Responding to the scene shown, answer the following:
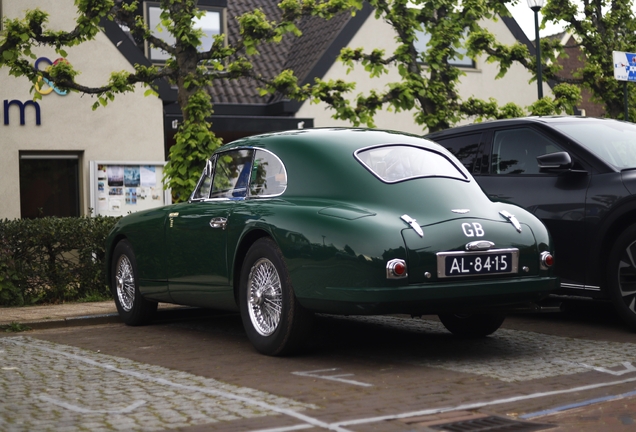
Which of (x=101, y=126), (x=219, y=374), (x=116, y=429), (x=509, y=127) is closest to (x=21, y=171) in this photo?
(x=101, y=126)

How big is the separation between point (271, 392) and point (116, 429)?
1168mm

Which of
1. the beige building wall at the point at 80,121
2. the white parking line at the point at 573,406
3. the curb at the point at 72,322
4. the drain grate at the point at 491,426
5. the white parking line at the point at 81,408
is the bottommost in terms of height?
the drain grate at the point at 491,426

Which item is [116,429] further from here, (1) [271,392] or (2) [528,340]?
(2) [528,340]

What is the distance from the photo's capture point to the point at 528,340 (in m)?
7.86

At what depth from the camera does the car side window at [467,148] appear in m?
9.52

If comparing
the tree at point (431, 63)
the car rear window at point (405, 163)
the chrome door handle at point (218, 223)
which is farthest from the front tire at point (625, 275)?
the tree at point (431, 63)

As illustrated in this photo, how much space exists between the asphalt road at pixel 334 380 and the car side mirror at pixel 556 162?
146 cm

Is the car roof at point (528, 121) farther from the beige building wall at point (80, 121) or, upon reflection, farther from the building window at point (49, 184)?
the building window at point (49, 184)

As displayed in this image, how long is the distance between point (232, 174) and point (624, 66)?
8118 millimetres

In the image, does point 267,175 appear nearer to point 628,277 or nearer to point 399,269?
point 399,269

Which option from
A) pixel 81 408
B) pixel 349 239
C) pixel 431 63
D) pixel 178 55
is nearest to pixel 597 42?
pixel 431 63

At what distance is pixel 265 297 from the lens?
23.3ft

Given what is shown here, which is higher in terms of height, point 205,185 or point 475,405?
point 205,185

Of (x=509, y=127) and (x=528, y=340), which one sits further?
(x=509, y=127)
